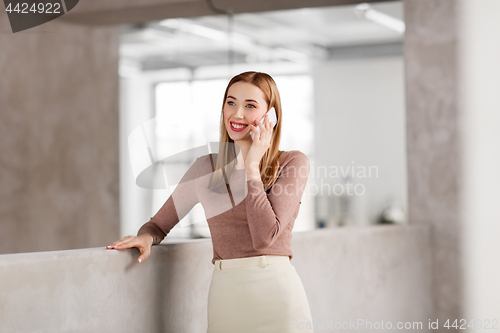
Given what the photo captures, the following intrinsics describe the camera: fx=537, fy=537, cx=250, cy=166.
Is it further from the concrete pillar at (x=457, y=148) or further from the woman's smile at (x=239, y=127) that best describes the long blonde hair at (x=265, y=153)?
the concrete pillar at (x=457, y=148)

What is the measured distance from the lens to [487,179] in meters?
3.46

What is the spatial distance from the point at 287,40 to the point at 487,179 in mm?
5682

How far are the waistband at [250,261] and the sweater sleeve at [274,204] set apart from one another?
6cm

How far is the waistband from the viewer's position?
1625mm

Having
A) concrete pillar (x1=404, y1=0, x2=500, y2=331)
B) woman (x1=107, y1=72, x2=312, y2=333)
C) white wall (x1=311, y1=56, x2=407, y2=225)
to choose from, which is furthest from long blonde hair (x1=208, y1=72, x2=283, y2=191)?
white wall (x1=311, y1=56, x2=407, y2=225)

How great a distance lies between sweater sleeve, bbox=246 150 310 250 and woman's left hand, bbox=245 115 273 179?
1.4 inches

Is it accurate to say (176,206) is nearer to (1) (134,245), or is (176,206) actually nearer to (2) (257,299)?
(1) (134,245)

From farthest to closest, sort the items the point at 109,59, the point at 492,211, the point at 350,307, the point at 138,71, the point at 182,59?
the point at 182,59
the point at 138,71
the point at 109,59
the point at 492,211
the point at 350,307

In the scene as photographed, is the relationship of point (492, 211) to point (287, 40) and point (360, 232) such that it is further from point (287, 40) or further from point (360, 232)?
point (287, 40)

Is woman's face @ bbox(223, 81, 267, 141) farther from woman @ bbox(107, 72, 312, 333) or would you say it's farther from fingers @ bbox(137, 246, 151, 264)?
fingers @ bbox(137, 246, 151, 264)

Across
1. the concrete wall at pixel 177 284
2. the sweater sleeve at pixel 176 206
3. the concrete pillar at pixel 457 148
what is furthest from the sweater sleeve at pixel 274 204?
the concrete pillar at pixel 457 148

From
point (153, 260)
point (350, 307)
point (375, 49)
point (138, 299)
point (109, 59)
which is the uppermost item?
point (375, 49)

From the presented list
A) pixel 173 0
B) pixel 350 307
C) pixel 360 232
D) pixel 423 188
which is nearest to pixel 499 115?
pixel 423 188

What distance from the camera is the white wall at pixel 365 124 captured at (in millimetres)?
8797
